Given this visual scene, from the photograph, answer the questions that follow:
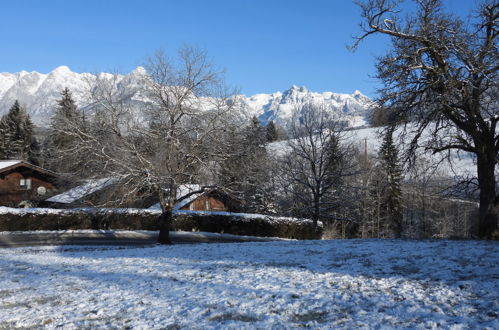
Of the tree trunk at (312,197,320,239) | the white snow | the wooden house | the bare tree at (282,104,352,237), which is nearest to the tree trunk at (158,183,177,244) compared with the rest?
the white snow

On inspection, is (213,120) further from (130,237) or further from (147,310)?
(147,310)

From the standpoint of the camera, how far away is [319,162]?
31.3m

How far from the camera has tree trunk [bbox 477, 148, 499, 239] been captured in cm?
1305

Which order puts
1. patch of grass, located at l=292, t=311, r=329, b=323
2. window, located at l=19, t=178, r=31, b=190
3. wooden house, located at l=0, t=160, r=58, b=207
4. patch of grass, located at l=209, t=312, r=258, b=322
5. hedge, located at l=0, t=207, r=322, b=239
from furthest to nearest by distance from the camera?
window, located at l=19, t=178, r=31, b=190, wooden house, located at l=0, t=160, r=58, b=207, hedge, located at l=0, t=207, r=322, b=239, patch of grass, located at l=209, t=312, r=258, b=322, patch of grass, located at l=292, t=311, r=329, b=323

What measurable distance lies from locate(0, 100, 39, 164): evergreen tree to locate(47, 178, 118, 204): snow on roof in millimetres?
24919

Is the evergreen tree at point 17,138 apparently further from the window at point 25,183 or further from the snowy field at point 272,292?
the snowy field at point 272,292

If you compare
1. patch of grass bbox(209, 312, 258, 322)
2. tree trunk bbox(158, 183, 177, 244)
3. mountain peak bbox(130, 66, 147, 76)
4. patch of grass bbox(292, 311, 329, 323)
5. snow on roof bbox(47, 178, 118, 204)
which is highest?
mountain peak bbox(130, 66, 147, 76)

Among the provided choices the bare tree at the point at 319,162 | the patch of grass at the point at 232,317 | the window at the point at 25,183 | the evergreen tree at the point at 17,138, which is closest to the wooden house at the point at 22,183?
the window at the point at 25,183

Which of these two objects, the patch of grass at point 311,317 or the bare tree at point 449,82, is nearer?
the patch of grass at point 311,317

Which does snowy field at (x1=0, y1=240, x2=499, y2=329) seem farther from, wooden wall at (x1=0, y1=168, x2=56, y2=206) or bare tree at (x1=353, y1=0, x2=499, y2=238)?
wooden wall at (x1=0, y1=168, x2=56, y2=206)

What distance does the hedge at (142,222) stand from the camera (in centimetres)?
2825

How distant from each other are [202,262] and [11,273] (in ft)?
16.4

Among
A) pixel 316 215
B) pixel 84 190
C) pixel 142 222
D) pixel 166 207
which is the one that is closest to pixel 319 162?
pixel 316 215

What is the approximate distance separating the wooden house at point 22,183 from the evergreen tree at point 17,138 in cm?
1739
